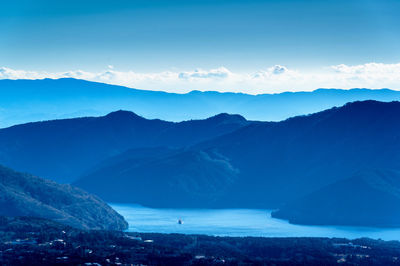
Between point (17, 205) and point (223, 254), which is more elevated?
point (17, 205)

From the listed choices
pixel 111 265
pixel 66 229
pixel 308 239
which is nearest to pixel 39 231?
pixel 66 229

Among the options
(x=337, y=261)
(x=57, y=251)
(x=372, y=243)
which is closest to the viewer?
(x=57, y=251)

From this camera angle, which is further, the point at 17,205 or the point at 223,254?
the point at 17,205

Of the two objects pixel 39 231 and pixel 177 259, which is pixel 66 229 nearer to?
pixel 39 231

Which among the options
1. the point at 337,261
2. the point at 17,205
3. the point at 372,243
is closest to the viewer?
the point at 337,261

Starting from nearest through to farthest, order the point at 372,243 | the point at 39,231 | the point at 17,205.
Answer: the point at 39,231 → the point at 372,243 → the point at 17,205

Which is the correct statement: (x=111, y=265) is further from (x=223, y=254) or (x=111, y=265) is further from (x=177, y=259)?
(x=223, y=254)

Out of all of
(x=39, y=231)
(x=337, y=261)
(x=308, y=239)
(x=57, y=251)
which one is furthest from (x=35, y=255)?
(x=308, y=239)

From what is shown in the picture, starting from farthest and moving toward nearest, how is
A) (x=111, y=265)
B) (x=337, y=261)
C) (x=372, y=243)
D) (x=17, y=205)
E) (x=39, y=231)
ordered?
(x=17, y=205) → (x=372, y=243) → (x=39, y=231) → (x=337, y=261) → (x=111, y=265)

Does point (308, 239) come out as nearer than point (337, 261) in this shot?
No
